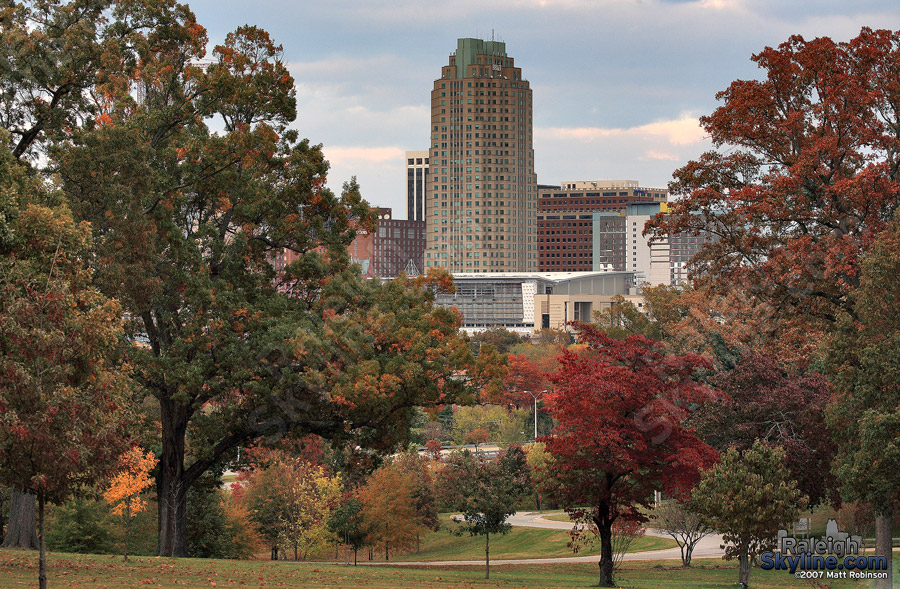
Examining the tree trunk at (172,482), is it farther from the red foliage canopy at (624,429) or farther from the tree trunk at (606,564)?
the tree trunk at (606,564)

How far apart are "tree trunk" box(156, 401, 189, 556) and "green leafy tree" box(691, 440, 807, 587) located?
1471 centimetres

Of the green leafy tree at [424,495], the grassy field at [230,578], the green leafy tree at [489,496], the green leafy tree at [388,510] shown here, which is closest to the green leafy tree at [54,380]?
the grassy field at [230,578]

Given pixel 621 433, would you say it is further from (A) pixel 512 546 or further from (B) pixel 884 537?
(A) pixel 512 546

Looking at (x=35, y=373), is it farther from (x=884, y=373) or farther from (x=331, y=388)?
(x=884, y=373)

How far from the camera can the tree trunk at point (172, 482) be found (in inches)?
1117

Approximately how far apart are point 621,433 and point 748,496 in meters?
3.38

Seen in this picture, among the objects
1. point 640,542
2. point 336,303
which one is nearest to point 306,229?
point 336,303

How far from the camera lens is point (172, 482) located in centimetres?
2880

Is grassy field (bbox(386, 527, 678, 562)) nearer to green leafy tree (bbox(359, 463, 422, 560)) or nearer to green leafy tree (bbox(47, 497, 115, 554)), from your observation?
green leafy tree (bbox(359, 463, 422, 560))

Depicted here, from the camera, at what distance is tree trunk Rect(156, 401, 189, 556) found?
28375 mm

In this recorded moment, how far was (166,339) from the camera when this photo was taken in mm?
27594

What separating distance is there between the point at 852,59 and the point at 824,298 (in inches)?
265

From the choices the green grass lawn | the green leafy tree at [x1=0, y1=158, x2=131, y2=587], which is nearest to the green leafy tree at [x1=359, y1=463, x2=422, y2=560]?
the green grass lawn

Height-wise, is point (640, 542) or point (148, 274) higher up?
point (148, 274)
